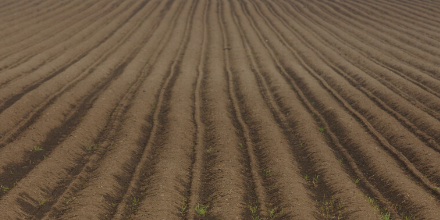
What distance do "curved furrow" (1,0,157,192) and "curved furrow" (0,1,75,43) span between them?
27.4 feet

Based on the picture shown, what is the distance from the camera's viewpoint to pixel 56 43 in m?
19.5

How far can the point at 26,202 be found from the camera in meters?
6.76

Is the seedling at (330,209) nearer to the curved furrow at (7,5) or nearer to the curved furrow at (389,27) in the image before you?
the curved furrow at (389,27)

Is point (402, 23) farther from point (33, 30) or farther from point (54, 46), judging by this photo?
point (33, 30)

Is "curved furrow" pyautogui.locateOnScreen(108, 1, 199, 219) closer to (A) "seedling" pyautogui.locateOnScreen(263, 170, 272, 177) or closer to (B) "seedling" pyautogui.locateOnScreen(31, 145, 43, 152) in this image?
(A) "seedling" pyautogui.locateOnScreen(263, 170, 272, 177)

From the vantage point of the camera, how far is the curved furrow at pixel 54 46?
49.3 feet

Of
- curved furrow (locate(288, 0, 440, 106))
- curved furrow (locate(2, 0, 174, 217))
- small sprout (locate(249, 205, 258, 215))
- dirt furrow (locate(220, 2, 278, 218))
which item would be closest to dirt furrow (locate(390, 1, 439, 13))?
curved furrow (locate(288, 0, 440, 106))

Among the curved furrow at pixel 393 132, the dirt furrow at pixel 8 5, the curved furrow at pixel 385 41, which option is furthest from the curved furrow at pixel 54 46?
the curved furrow at pixel 385 41

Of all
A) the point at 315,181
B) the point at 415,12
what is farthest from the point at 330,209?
the point at 415,12

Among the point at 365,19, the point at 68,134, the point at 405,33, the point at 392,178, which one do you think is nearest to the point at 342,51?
the point at 405,33

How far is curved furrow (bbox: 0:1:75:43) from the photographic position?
20641 mm

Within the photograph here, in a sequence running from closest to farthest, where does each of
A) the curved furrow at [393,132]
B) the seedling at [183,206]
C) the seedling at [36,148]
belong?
the seedling at [183,206] → the curved furrow at [393,132] → the seedling at [36,148]

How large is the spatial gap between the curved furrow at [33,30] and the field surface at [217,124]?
0.68 feet

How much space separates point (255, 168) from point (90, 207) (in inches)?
158
